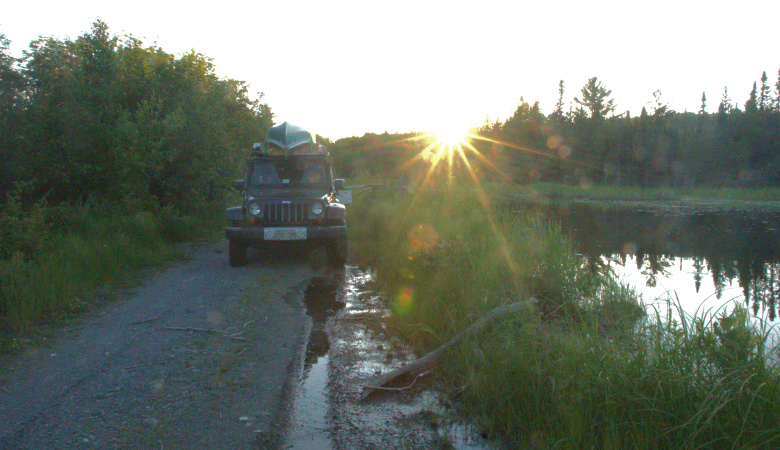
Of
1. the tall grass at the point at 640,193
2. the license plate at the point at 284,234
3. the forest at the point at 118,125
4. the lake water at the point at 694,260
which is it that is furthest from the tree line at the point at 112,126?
the tall grass at the point at 640,193

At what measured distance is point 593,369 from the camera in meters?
3.39

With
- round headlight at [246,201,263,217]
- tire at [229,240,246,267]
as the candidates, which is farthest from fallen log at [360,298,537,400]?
tire at [229,240,246,267]

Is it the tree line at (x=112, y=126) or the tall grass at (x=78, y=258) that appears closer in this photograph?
the tall grass at (x=78, y=258)

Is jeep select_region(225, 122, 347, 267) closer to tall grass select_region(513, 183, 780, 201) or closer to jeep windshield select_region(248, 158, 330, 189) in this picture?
jeep windshield select_region(248, 158, 330, 189)

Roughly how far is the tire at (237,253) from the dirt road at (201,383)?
94.8 inches

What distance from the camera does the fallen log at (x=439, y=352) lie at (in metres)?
4.13

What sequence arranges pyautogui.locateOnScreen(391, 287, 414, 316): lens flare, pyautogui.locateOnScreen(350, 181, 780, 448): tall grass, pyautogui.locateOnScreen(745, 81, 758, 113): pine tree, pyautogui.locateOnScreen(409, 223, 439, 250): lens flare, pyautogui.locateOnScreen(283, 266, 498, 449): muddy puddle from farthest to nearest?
1. pyautogui.locateOnScreen(745, 81, 758, 113): pine tree
2. pyautogui.locateOnScreen(409, 223, 439, 250): lens flare
3. pyautogui.locateOnScreen(391, 287, 414, 316): lens flare
4. pyautogui.locateOnScreen(283, 266, 498, 449): muddy puddle
5. pyautogui.locateOnScreen(350, 181, 780, 448): tall grass

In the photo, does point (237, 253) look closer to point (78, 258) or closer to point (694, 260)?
point (78, 258)

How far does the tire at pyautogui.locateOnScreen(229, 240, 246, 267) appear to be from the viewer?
909 centimetres

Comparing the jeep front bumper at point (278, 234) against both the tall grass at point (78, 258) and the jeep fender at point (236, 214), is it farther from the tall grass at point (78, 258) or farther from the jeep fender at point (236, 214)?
the tall grass at point (78, 258)

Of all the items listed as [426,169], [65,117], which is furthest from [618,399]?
[426,169]

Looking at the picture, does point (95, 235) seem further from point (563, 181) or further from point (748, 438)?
point (563, 181)

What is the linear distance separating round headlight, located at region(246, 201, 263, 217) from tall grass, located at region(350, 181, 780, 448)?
362 cm

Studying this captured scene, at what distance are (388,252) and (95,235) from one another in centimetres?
570
